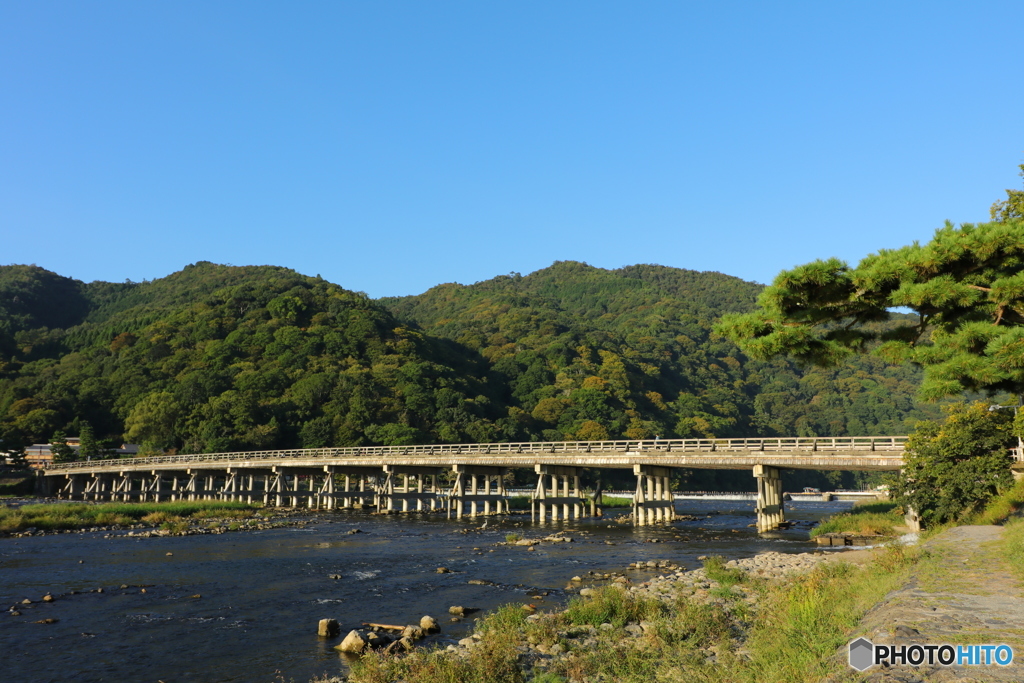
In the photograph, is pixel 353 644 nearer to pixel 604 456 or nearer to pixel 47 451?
pixel 604 456

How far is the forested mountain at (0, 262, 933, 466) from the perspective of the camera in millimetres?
96125

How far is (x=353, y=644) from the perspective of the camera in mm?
14477

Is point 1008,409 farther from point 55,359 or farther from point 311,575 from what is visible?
A: point 55,359

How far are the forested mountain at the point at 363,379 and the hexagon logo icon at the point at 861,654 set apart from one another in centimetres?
8415

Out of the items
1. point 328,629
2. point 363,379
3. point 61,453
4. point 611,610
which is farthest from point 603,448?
point 363,379

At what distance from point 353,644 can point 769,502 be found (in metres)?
30.1

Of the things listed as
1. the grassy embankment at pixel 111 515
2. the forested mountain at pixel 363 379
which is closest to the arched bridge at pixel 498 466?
the grassy embankment at pixel 111 515

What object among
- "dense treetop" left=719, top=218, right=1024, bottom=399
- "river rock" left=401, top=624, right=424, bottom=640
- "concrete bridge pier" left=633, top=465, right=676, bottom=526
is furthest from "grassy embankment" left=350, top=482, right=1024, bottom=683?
"concrete bridge pier" left=633, top=465, right=676, bottom=526

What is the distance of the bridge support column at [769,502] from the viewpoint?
1497 inches

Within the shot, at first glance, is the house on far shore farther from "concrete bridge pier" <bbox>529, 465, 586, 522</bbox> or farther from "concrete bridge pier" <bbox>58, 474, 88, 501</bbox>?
"concrete bridge pier" <bbox>529, 465, 586, 522</bbox>

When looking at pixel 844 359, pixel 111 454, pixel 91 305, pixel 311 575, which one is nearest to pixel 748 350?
pixel 844 359

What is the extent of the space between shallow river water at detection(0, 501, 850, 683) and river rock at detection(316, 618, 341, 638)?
15.4 inches

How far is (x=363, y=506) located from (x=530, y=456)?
25449 millimetres

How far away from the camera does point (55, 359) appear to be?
123m
